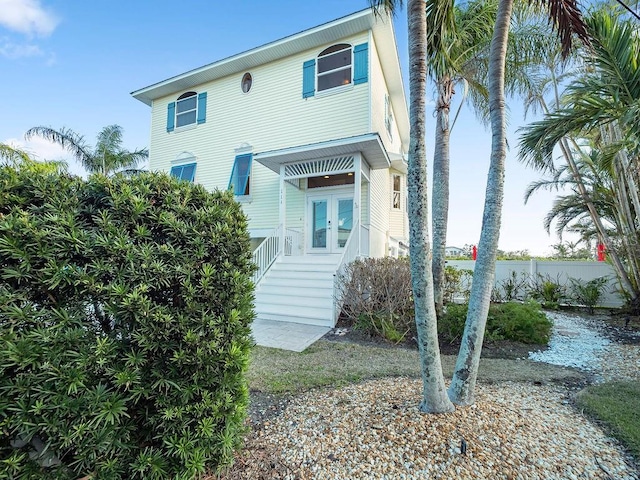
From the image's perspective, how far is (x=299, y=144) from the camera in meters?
10.7

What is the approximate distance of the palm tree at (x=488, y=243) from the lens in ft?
9.41

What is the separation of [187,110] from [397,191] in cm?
1015

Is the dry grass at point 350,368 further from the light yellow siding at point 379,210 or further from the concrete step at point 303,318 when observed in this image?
the light yellow siding at point 379,210

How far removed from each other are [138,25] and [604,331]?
15554 millimetres

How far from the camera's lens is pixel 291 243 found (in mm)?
Result: 10359

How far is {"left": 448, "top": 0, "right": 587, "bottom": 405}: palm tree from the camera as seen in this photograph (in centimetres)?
287

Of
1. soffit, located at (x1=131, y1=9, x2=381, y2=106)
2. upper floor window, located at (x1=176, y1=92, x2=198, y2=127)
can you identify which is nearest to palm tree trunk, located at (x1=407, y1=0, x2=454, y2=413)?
soffit, located at (x1=131, y1=9, x2=381, y2=106)

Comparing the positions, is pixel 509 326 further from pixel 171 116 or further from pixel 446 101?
pixel 171 116

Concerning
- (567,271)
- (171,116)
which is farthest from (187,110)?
(567,271)

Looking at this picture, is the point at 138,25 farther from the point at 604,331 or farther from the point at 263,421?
the point at 604,331

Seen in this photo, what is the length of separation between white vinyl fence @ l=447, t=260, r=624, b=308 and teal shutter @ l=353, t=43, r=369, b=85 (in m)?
7.23

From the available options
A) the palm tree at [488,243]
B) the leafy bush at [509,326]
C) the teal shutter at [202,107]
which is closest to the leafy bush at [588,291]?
the leafy bush at [509,326]

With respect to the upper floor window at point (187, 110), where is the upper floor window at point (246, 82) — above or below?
above

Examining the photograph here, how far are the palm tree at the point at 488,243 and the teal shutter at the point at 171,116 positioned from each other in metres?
13.5
